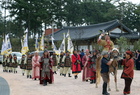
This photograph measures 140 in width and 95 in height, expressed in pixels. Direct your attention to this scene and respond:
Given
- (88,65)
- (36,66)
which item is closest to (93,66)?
(88,65)

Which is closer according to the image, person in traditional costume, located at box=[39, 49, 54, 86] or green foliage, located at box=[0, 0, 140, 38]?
person in traditional costume, located at box=[39, 49, 54, 86]

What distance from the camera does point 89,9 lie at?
4550 cm

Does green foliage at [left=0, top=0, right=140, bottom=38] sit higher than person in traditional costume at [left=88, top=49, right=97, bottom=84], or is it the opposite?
green foliage at [left=0, top=0, right=140, bottom=38]

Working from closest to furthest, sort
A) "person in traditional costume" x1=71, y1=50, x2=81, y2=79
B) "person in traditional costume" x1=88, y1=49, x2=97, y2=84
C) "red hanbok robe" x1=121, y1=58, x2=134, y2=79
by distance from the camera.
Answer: "red hanbok robe" x1=121, y1=58, x2=134, y2=79, "person in traditional costume" x1=88, y1=49, x2=97, y2=84, "person in traditional costume" x1=71, y1=50, x2=81, y2=79

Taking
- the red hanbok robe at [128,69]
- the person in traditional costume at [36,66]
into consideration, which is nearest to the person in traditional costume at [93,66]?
the person in traditional costume at [36,66]

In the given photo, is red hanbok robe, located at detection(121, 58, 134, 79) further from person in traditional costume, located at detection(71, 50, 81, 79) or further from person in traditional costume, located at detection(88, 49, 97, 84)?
person in traditional costume, located at detection(71, 50, 81, 79)

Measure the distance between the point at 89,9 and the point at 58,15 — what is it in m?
6.73

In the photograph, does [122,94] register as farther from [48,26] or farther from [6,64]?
[48,26]

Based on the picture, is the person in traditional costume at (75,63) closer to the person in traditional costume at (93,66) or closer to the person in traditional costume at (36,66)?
the person in traditional costume at (93,66)

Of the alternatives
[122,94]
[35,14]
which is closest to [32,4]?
[35,14]

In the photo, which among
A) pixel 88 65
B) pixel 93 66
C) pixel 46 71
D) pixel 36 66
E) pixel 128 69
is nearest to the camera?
pixel 128 69

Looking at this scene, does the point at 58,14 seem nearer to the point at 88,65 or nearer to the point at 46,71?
the point at 88,65

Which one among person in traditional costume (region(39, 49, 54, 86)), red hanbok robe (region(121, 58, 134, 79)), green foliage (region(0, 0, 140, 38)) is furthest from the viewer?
green foliage (region(0, 0, 140, 38))

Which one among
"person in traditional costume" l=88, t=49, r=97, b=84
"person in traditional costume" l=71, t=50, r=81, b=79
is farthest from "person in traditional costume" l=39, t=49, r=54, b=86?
"person in traditional costume" l=71, t=50, r=81, b=79
